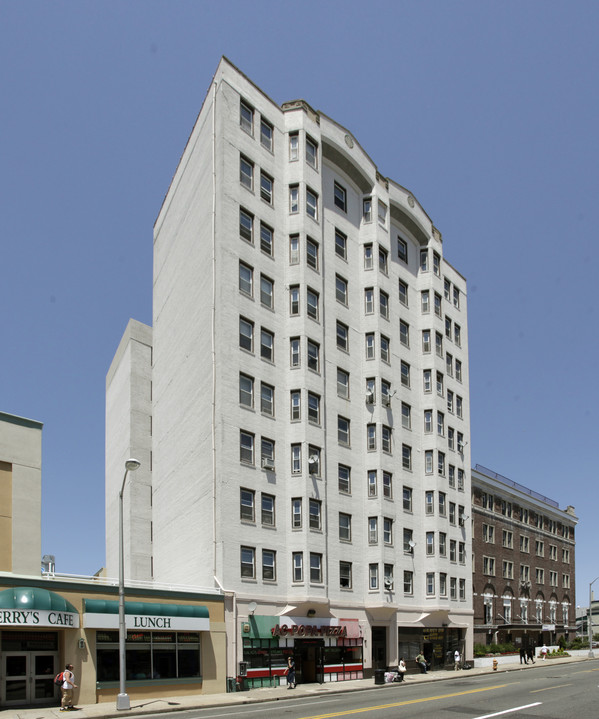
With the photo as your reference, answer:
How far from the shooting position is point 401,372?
187 ft

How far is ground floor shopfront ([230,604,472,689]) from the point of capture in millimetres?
39750

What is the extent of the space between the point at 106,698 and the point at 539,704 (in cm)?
1723

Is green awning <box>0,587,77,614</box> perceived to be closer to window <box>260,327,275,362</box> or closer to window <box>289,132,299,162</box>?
window <box>260,327,275,362</box>

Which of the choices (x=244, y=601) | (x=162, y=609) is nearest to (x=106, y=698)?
(x=162, y=609)

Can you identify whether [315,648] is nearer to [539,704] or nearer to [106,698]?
[106,698]

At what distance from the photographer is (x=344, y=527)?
48375 mm

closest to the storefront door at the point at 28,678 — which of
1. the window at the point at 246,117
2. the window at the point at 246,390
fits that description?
the window at the point at 246,390

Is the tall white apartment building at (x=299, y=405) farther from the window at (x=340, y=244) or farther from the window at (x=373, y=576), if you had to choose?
the window at (x=340, y=244)

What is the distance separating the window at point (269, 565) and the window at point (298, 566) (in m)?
1.36

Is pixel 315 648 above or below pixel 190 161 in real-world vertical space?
below

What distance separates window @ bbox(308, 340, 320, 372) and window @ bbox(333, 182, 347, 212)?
11.6 meters

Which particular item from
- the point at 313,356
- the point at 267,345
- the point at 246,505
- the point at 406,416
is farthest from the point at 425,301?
the point at 246,505

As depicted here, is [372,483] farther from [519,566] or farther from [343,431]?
[519,566]

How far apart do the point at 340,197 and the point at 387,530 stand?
2321cm
